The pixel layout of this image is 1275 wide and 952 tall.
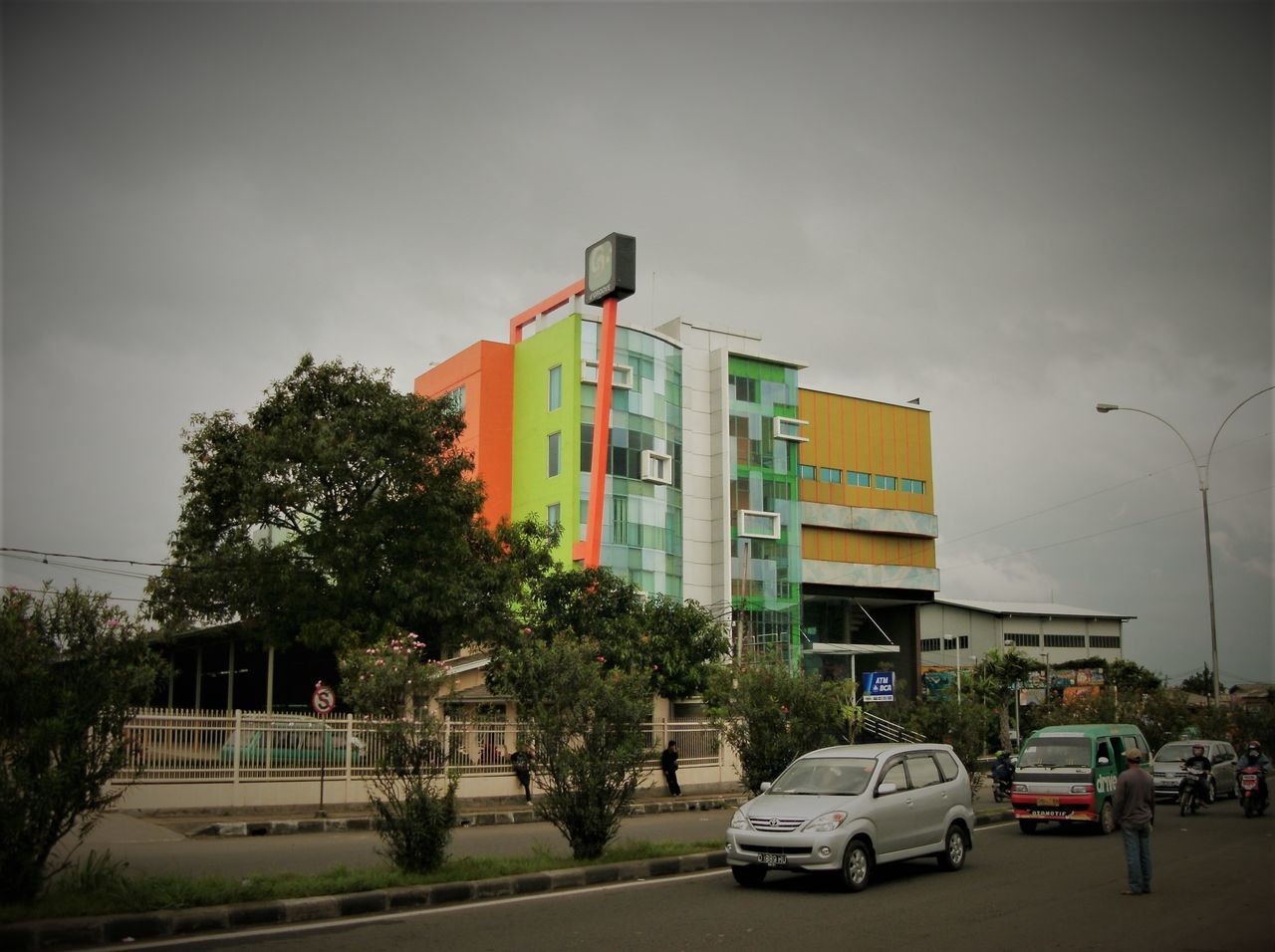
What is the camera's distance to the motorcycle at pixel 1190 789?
23.8m

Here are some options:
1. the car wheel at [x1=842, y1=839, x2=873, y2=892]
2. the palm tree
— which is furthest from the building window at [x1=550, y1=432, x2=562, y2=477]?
the car wheel at [x1=842, y1=839, x2=873, y2=892]

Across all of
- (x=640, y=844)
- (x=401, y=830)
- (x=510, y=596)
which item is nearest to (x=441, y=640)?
(x=510, y=596)

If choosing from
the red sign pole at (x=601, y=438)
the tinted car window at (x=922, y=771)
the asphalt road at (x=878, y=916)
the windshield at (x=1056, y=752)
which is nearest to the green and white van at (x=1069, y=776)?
the windshield at (x=1056, y=752)

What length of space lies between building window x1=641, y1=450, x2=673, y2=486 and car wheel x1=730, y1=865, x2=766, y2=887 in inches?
1556

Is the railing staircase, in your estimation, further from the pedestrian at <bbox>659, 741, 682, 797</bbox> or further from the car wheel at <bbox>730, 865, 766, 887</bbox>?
the car wheel at <bbox>730, 865, 766, 887</bbox>

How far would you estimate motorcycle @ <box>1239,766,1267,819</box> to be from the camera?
875 inches

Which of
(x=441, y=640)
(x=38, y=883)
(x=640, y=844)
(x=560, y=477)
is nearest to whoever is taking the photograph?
(x=38, y=883)

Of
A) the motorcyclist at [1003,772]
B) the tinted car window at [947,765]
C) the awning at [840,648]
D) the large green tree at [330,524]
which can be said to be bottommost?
the motorcyclist at [1003,772]

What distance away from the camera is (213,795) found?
68.8 ft

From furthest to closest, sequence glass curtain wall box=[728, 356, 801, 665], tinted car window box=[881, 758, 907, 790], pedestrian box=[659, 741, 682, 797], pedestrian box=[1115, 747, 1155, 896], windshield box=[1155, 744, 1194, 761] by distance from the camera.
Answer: glass curtain wall box=[728, 356, 801, 665]
pedestrian box=[659, 741, 682, 797]
windshield box=[1155, 744, 1194, 761]
tinted car window box=[881, 758, 907, 790]
pedestrian box=[1115, 747, 1155, 896]

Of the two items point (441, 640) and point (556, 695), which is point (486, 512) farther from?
point (556, 695)

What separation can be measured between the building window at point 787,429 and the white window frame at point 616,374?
1160cm

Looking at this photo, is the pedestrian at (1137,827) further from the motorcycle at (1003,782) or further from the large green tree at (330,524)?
the large green tree at (330,524)

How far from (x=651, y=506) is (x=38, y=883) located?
43.6 meters
